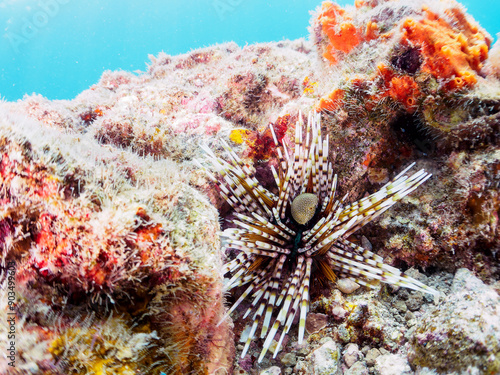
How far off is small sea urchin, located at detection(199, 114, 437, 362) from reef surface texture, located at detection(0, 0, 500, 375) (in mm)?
241

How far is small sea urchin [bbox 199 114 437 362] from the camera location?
2.31 m

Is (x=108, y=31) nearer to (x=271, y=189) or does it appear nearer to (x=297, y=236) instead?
(x=271, y=189)

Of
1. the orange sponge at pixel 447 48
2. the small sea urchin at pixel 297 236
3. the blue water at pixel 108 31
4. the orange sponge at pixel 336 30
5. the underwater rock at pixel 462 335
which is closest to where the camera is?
the underwater rock at pixel 462 335

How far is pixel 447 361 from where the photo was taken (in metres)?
1.57

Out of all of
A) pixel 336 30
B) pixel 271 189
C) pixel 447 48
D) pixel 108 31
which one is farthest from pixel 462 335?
pixel 108 31

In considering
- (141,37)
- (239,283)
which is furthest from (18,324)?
(141,37)

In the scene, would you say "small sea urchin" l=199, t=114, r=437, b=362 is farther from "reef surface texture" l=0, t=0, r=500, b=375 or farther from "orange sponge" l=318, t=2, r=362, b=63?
"orange sponge" l=318, t=2, r=362, b=63

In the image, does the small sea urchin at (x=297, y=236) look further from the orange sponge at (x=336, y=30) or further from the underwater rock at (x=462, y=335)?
the orange sponge at (x=336, y=30)

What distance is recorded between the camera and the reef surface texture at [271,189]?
1.55 meters

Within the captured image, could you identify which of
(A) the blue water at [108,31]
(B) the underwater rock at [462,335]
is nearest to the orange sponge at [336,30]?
(B) the underwater rock at [462,335]

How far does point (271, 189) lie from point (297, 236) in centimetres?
94

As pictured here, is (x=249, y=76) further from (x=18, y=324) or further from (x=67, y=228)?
(x=18, y=324)

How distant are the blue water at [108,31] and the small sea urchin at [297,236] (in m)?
34.5

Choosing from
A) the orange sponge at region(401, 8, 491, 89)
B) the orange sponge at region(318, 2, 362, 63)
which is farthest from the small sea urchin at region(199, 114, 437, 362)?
the orange sponge at region(318, 2, 362, 63)
